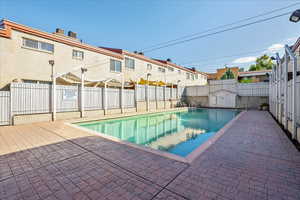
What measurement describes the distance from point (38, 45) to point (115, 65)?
6.85 m

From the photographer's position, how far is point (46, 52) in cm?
1011

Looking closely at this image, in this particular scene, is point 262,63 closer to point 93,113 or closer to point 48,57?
point 93,113

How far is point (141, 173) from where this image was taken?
8.69ft

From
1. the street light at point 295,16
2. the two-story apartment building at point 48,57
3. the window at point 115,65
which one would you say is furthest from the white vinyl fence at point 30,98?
the street light at point 295,16

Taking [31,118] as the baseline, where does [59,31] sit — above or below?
above

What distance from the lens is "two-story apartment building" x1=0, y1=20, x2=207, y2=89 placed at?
8485 mm

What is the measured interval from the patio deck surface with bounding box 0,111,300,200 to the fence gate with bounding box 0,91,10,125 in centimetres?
423

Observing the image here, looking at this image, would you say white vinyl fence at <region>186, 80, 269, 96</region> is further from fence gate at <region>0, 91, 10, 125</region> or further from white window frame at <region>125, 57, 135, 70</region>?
fence gate at <region>0, 91, 10, 125</region>

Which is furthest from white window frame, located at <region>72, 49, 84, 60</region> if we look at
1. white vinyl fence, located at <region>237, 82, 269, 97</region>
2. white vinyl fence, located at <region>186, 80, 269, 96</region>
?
white vinyl fence, located at <region>237, 82, 269, 97</region>

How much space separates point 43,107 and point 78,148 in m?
6.52

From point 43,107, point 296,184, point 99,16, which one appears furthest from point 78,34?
point 296,184

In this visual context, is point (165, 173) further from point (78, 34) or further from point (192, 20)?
point (78, 34)

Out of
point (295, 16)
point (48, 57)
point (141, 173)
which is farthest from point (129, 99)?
point (295, 16)

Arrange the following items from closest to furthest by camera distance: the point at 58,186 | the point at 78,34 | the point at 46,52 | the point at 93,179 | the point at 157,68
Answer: the point at 58,186 < the point at 93,179 < the point at 46,52 < the point at 78,34 < the point at 157,68
